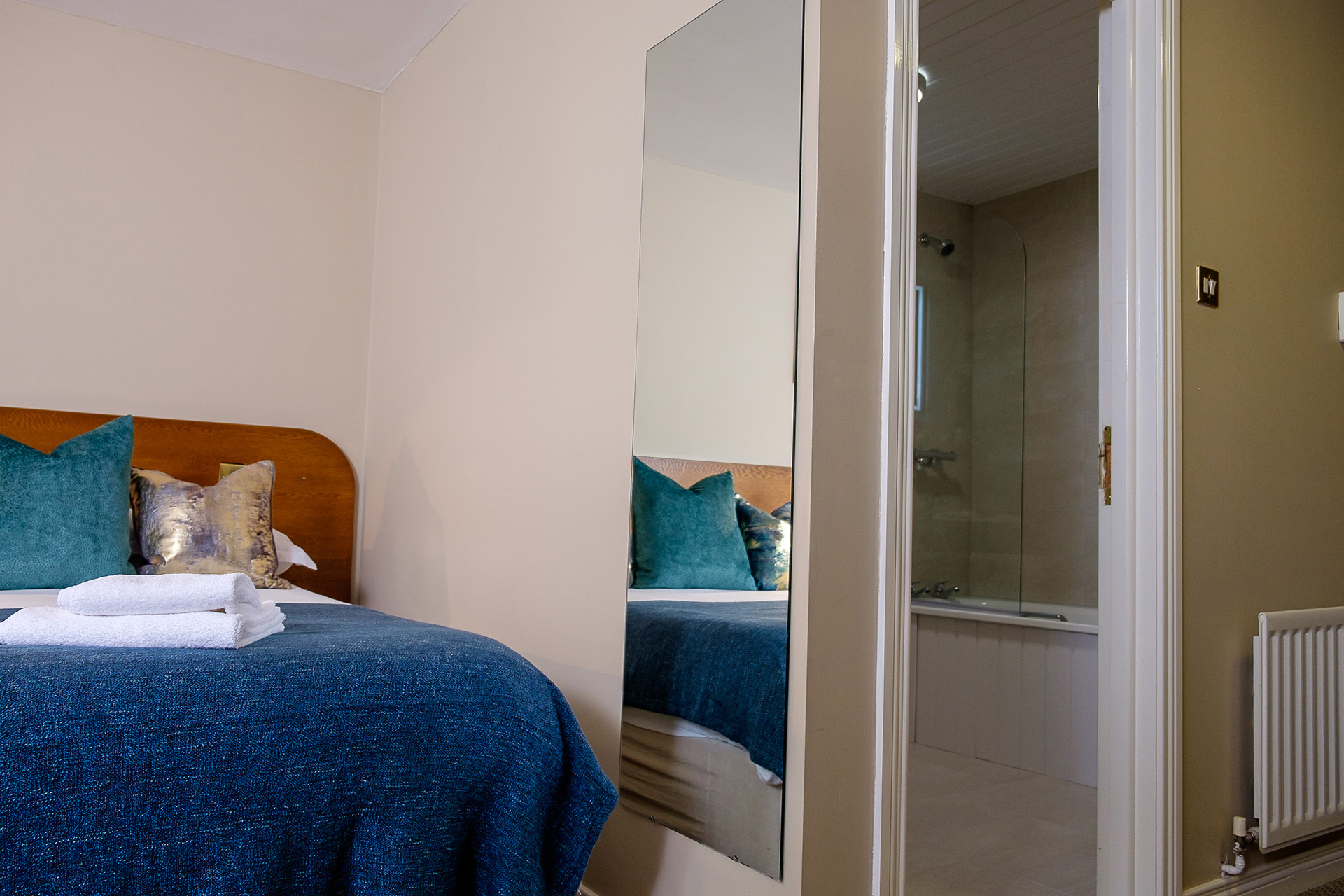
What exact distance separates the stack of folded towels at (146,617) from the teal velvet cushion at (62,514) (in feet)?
3.58

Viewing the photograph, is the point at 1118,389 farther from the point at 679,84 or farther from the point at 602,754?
the point at 602,754

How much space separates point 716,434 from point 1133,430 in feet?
2.75

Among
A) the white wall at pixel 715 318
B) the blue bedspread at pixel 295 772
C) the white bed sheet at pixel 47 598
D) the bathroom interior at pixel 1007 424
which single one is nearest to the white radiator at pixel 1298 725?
the bathroom interior at pixel 1007 424

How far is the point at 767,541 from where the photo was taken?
5.64 ft

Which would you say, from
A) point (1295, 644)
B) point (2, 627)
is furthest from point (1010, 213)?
point (2, 627)

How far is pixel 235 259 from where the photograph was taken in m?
3.40

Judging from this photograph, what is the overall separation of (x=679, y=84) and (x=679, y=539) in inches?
37.2

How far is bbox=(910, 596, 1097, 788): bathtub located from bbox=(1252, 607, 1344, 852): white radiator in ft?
3.49

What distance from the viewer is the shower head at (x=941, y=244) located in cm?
415

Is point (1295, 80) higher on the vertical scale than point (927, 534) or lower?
higher

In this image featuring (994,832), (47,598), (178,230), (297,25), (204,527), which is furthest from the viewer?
(178,230)

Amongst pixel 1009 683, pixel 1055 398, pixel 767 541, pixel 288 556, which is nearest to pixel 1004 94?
pixel 1055 398

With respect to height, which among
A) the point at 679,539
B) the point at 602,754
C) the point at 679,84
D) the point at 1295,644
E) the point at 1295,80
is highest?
the point at 1295,80

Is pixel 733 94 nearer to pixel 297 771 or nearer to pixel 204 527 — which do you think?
pixel 297 771
